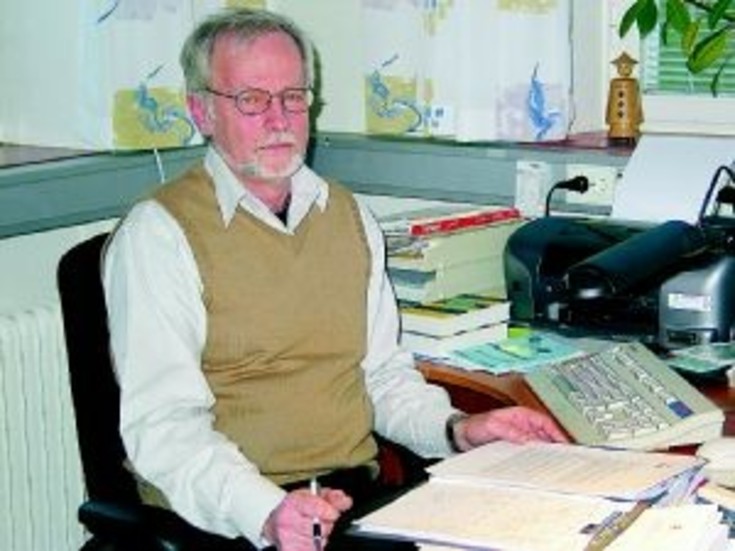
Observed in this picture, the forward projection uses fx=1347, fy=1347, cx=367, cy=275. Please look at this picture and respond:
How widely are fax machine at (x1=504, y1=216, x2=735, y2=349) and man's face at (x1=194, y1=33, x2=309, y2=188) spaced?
50 centimetres

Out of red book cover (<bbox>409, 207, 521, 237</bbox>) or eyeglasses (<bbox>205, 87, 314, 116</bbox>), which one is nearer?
eyeglasses (<bbox>205, 87, 314, 116</bbox>)

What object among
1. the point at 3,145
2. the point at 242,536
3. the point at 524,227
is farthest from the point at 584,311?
the point at 3,145

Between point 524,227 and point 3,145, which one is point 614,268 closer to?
point 524,227

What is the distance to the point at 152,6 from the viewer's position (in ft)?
9.23

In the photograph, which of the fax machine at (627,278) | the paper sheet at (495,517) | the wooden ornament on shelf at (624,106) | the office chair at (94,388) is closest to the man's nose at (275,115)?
the office chair at (94,388)

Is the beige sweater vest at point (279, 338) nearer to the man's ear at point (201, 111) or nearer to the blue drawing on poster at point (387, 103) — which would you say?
the man's ear at point (201, 111)

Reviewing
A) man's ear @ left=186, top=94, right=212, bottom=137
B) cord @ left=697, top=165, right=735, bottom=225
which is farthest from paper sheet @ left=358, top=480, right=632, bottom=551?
cord @ left=697, top=165, right=735, bottom=225

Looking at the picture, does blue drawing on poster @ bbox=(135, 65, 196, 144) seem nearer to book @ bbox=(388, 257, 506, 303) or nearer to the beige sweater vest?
book @ bbox=(388, 257, 506, 303)

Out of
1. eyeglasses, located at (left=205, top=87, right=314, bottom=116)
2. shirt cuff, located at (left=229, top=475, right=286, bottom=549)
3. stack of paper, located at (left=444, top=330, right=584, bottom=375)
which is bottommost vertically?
shirt cuff, located at (left=229, top=475, right=286, bottom=549)

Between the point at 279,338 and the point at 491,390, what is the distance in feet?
1.16

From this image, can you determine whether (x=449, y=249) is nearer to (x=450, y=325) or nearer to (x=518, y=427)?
(x=450, y=325)

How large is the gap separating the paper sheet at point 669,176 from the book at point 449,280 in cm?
27

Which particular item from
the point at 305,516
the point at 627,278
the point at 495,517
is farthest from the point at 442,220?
the point at 495,517

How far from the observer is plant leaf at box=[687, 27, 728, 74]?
8.05ft
